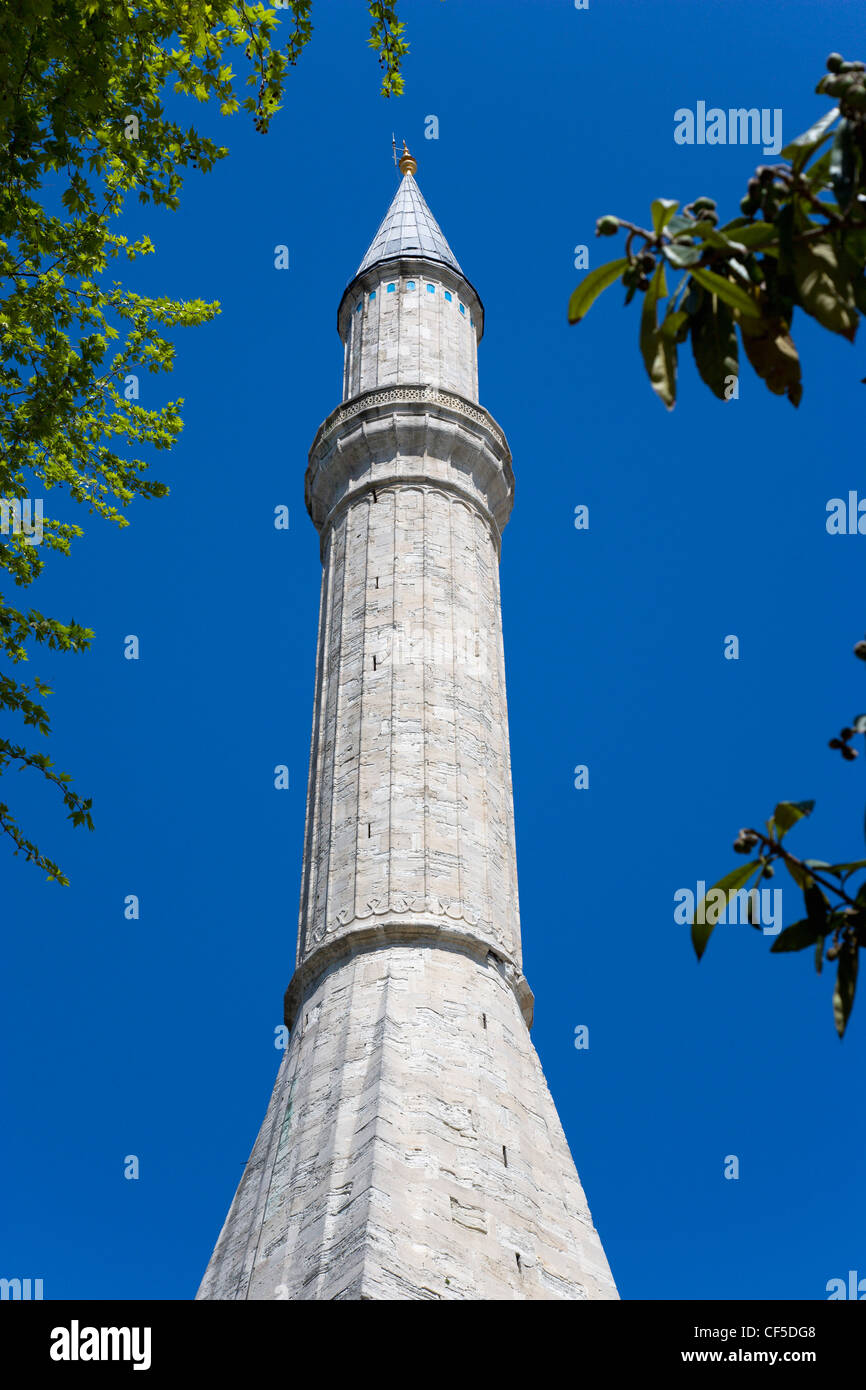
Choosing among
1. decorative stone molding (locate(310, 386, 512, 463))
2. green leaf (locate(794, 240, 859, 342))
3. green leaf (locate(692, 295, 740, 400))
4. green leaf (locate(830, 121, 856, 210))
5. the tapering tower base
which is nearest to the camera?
green leaf (locate(830, 121, 856, 210))

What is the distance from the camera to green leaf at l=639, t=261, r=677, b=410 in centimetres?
336

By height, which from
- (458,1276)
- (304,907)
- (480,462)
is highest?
(480,462)

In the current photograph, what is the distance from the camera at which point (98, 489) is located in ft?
40.1

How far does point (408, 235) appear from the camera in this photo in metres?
26.0

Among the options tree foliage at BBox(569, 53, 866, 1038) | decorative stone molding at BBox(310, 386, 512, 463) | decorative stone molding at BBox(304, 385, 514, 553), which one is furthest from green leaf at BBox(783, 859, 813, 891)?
decorative stone molding at BBox(310, 386, 512, 463)

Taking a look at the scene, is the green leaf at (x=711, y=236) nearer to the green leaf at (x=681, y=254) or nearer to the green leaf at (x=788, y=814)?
the green leaf at (x=681, y=254)

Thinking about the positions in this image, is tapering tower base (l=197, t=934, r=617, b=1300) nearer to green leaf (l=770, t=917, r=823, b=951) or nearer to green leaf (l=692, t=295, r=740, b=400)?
green leaf (l=770, t=917, r=823, b=951)

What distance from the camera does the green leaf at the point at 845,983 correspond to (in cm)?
337

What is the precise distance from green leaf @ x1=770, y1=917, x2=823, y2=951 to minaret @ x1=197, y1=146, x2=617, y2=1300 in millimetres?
9978

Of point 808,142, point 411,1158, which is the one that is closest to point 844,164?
point 808,142

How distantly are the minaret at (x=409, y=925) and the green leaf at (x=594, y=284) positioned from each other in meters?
10.7

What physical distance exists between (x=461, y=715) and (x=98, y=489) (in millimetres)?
7337
